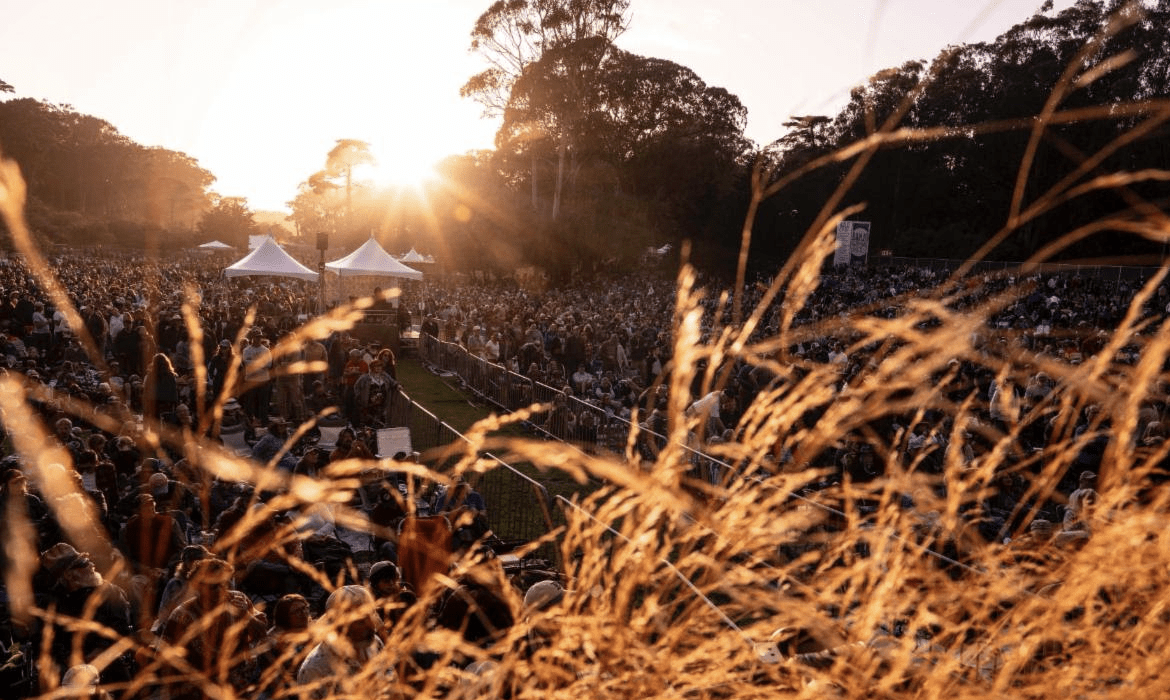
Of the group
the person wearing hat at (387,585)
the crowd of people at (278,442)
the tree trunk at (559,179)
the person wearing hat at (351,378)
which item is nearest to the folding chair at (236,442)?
the crowd of people at (278,442)

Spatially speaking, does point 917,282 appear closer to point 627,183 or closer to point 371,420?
point 627,183

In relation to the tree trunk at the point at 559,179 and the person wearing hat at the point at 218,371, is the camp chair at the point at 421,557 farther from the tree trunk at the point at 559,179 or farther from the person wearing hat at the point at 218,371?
the tree trunk at the point at 559,179

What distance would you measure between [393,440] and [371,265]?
1200 centimetres

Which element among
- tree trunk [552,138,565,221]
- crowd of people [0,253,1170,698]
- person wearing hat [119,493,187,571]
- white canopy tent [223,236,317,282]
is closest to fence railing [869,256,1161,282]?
crowd of people [0,253,1170,698]

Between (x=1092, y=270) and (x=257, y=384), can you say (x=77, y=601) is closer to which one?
(x=257, y=384)

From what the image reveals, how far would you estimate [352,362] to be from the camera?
1246cm

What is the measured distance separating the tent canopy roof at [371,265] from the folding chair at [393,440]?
10.8 m

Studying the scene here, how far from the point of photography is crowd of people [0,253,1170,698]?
14.9ft

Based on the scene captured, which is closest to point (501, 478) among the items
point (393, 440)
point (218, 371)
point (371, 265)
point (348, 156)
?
point (393, 440)

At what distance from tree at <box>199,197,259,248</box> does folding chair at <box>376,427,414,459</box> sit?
6493 cm

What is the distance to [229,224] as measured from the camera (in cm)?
7344

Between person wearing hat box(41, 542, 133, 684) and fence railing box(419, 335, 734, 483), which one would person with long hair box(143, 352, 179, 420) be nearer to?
fence railing box(419, 335, 734, 483)

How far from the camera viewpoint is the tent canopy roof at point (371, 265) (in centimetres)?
2255

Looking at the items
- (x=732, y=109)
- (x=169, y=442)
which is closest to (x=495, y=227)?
(x=732, y=109)
